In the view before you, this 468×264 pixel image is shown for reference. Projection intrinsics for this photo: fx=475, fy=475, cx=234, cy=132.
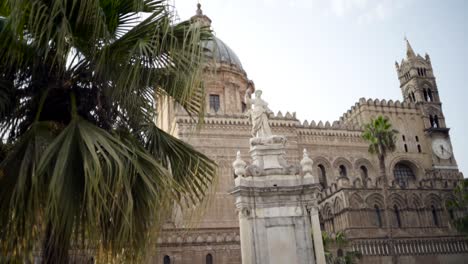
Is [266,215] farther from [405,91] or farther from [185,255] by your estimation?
[405,91]

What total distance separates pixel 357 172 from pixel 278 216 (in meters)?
23.9

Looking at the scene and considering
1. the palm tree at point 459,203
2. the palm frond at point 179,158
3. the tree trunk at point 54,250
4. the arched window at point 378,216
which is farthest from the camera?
the arched window at point 378,216

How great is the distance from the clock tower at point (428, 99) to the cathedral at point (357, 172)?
0.28 ft

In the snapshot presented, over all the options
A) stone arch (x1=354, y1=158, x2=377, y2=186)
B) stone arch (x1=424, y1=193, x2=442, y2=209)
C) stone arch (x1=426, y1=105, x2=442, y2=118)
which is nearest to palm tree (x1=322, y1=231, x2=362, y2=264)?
stone arch (x1=424, y1=193, x2=442, y2=209)

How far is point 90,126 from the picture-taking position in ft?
14.8

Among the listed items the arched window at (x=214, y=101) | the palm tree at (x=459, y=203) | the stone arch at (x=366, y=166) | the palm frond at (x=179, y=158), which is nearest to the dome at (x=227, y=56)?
the arched window at (x=214, y=101)

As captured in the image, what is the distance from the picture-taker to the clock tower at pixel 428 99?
38.5 m

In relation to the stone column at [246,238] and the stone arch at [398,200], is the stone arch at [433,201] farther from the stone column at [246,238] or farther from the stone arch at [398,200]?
the stone column at [246,238]

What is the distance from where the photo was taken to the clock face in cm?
A: 3838

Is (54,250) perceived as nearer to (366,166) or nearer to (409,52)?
(366,166)

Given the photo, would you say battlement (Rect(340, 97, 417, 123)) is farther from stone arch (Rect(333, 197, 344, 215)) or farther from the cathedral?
stone arch (Rect(333, 197, 344, 215))

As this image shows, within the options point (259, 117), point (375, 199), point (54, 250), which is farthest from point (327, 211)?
point (54, 250)

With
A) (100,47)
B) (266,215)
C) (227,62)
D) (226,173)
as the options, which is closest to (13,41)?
(100,47)

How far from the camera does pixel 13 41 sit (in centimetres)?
470
